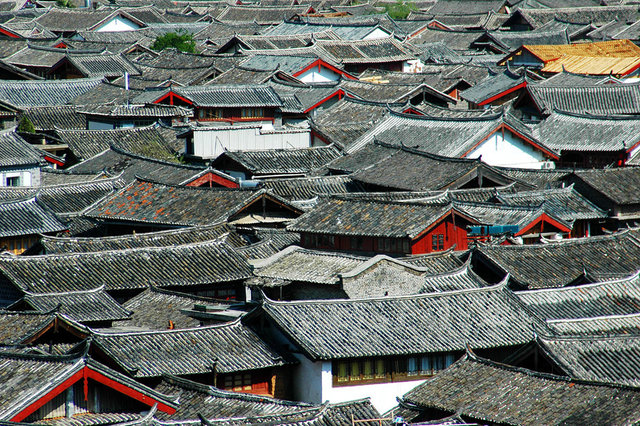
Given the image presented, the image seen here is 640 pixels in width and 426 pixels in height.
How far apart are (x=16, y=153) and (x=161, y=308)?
60.6ft

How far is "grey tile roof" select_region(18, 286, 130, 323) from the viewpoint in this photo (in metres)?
29.4

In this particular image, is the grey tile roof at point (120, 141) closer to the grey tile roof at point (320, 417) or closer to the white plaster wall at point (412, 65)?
the white plaster wall at point (412, 65)

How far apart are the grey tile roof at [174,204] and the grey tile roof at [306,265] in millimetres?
5166

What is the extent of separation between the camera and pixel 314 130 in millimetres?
51562

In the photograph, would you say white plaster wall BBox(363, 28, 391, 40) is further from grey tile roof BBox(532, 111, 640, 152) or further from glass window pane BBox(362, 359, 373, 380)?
glass window pane BBox(362, 359, 373, 380)

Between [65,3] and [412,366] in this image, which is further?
[65,3]

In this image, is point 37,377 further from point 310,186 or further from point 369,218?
point 310,186

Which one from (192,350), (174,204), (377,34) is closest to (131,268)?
(174,204)

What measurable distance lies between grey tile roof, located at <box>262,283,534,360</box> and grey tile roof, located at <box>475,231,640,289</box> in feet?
10.3

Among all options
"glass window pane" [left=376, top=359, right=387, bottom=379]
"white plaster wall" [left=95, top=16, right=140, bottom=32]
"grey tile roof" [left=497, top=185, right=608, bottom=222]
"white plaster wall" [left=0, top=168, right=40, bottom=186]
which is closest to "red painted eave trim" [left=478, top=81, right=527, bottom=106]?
"grey tile roof" [left=497, top=185, right=608, bottom=222]

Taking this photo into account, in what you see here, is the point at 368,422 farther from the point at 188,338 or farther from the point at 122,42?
the point at 122,42

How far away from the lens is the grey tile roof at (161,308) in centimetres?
3050

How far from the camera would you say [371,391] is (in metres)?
26.8

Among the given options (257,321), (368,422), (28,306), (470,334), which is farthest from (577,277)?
(28,306)
